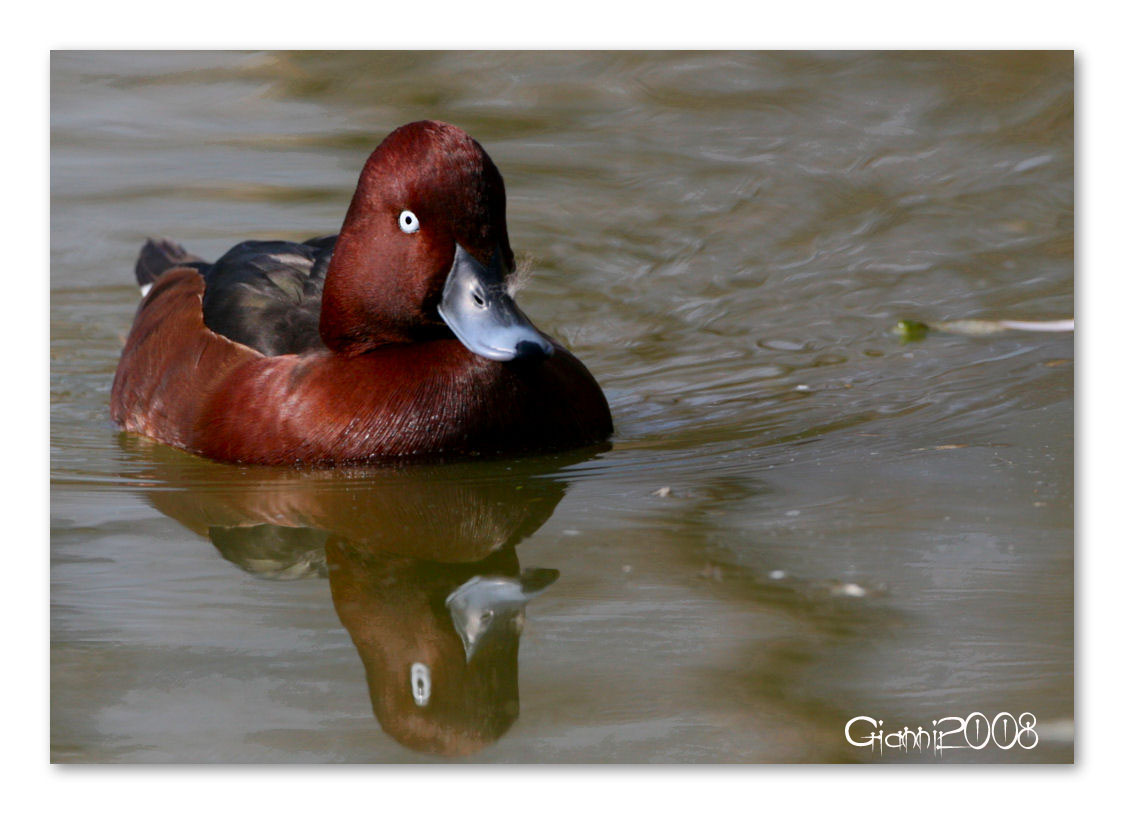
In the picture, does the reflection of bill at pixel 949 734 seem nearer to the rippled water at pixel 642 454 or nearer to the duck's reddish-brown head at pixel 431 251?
the rippled water at pixel 642 454

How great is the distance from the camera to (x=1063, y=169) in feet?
25.4

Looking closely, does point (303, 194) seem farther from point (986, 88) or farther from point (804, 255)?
point (986, 88)

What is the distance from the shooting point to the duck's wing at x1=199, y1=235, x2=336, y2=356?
5762 mm

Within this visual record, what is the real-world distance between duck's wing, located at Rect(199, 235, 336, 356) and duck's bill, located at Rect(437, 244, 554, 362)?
2.01ft

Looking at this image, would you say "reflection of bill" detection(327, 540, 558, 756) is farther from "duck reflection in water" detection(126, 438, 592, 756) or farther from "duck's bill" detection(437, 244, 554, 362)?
"duck's bill" detection(437, 244, 554, 362)

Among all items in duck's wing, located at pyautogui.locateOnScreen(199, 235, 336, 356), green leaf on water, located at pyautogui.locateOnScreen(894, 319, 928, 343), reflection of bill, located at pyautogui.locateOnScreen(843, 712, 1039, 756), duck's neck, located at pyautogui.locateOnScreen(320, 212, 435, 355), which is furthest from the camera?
green leaf on water, located at pyautogui.locateOnScreen(894, 319, 928, 343)

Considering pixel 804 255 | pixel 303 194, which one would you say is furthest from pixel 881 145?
pixel 303 194

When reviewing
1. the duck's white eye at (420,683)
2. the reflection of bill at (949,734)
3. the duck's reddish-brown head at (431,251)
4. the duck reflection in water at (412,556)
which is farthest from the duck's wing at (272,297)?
the reflection of bill at (949,734)

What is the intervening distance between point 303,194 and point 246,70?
2.77 meters

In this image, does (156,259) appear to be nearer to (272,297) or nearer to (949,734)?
(272,297)

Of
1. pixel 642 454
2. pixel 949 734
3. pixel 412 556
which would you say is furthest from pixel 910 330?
pixel 949 734

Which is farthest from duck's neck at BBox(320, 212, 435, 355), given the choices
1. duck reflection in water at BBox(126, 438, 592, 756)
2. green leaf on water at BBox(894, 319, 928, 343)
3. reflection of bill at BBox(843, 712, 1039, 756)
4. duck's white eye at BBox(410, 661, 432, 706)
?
green leaf on water at BBox(894, 319, 928, 343)

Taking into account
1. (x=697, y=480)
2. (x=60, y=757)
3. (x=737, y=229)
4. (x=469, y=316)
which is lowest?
(x=60, y=757)

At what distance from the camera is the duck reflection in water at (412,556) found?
3.78 m
